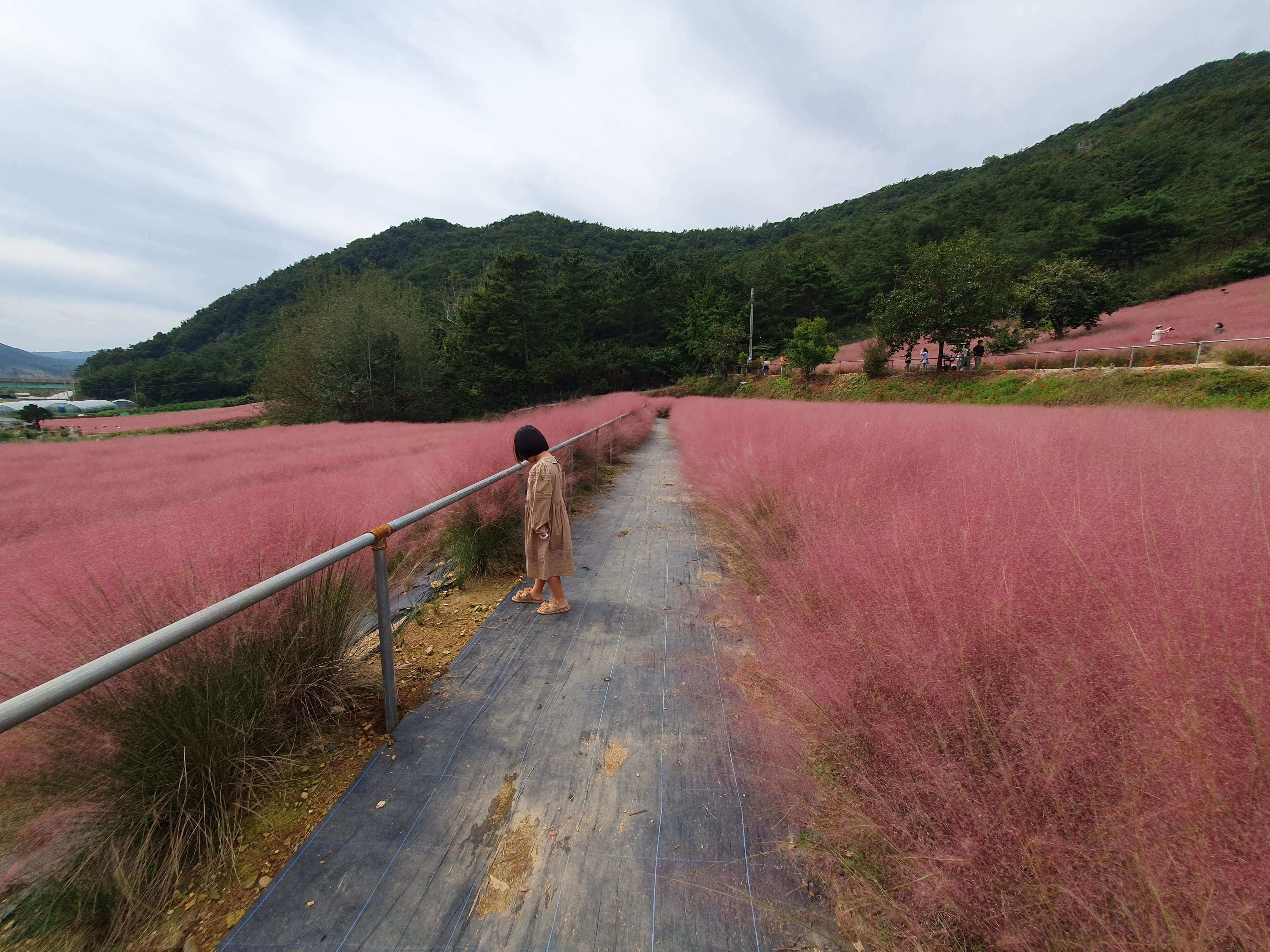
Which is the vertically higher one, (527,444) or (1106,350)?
(1106,350)

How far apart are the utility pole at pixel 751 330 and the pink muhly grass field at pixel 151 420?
34.3 metres

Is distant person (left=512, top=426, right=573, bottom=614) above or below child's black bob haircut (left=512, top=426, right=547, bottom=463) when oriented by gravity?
below

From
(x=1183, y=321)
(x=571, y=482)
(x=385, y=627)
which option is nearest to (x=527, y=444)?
(x=385, y=627)

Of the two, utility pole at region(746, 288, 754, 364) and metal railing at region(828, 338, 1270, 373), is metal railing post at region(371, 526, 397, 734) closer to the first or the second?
metal railing at region(828, 338, 1270, 373)

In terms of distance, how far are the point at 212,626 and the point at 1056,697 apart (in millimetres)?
2640

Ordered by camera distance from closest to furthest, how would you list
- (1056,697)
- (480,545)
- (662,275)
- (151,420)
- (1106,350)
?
(1056,697)
(480,545)
(1106,350)
(151,420)
(662,275)

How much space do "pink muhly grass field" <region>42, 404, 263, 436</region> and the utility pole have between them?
34334mm

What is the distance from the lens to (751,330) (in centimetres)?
3641

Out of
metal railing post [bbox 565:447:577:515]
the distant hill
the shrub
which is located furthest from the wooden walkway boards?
the distant hill

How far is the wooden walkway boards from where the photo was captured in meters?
1.38

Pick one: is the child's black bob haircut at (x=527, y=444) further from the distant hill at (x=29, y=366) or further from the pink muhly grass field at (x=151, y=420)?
the distant hill at (x=29, y=366)

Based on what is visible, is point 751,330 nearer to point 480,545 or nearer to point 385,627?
point 480,545

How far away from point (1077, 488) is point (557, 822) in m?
2.68

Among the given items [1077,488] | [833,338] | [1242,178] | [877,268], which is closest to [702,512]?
[1077,488]
